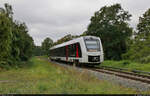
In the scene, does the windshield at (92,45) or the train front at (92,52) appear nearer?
the train front at (92,52)

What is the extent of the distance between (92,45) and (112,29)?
75.1 ft

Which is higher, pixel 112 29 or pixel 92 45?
pixel 112 29

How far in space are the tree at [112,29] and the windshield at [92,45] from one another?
21678 mm

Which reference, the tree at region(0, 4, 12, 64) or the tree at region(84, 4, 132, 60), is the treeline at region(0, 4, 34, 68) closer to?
the tree at region(0, 4, 12, 64)

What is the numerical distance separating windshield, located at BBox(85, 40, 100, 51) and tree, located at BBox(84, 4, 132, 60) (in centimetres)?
2168

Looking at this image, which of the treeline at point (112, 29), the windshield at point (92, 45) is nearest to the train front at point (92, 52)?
the windshield at point (92, 45)

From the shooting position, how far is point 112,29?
39.9 metres

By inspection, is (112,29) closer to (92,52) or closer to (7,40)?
(92,52)

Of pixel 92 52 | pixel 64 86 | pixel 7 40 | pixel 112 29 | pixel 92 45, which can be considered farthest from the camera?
pixel 112 29

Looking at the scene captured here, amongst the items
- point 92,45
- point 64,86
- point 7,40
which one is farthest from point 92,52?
point 64,86

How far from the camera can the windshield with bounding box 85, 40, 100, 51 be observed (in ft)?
59.2

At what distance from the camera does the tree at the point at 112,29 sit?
39.8 m

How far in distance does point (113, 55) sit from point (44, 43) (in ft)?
287

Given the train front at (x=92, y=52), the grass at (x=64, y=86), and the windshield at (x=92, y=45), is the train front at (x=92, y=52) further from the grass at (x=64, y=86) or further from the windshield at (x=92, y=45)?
the grass at (x=64, y=86)
